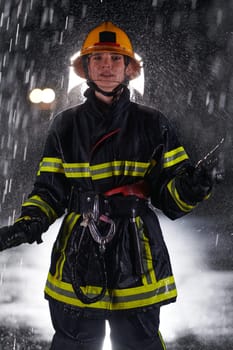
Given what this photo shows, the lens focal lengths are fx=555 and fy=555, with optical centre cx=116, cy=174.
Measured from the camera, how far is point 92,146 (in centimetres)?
212

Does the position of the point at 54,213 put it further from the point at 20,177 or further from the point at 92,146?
the point at 20,177

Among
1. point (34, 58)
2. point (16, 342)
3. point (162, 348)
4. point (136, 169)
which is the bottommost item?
point (16, 342)

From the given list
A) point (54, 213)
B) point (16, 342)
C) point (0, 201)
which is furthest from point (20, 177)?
point (54, 213)

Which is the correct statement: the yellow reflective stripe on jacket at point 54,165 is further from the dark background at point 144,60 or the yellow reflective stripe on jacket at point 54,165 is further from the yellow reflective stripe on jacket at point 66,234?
the dark background at point 144,60

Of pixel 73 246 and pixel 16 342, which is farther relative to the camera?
pixel 16 342

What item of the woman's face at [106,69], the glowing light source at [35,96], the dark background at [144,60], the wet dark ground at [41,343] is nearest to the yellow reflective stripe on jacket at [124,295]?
the woman's face at [106,69]

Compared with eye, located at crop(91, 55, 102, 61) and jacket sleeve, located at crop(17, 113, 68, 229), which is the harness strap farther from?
eye, located at crop(91, 55, 102, 61)

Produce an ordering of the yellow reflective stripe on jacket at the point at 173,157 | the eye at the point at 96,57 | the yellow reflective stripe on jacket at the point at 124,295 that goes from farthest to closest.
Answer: the eye at the point at 96,57
the yellow reflective stripe on jacket at the point at 173,157
the yellow reflective stripe on jacket at the point at 124,295

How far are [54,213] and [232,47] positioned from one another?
658cm

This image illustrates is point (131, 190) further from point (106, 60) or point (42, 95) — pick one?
point (42, 95)

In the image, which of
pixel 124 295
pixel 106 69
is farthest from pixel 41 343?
pixel 106 69

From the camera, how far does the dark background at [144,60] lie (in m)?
7.70

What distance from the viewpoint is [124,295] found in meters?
2.04

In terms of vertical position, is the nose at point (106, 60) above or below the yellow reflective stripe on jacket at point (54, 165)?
above
